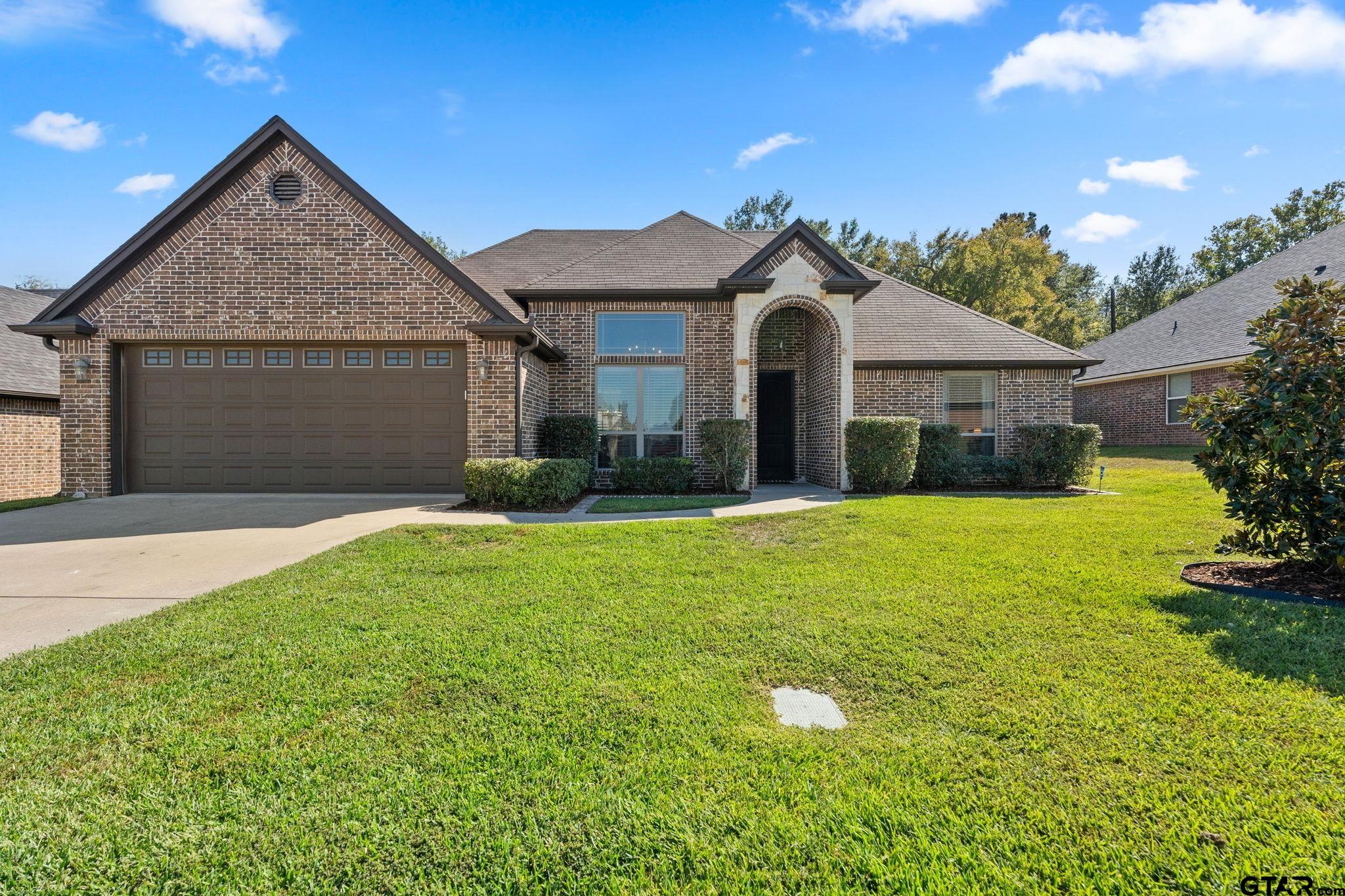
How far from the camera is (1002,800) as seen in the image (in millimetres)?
2119

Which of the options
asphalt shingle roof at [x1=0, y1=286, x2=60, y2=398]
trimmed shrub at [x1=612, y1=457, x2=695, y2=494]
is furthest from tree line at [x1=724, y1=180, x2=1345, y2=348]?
asphalt shingle roof at [x1=0, y1=286, x2=60, y2=398]

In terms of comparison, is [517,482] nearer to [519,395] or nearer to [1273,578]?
[519,395]

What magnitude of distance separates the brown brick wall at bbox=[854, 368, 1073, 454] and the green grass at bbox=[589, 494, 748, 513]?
13.6 ft

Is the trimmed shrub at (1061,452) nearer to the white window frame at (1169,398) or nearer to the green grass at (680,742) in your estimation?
the green grass at (680,742)

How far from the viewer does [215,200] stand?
1001 cm

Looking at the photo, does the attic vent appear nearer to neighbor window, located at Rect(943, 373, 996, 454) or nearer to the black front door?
the black front door

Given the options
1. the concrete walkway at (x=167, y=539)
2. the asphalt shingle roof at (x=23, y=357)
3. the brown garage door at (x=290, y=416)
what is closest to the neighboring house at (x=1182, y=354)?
the concrete walkway at (x=167, y=539)

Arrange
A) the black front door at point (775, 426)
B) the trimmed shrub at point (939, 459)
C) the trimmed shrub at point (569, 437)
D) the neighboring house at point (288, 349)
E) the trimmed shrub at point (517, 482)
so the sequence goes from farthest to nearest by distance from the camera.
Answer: the black front door at point (775, 426) < the trimmed shrub at point (569, 437) < the trimmed shrub at point (939, 459) < the neighboring house at point (288, 349) < the trimmed shrub at point (517, 482)

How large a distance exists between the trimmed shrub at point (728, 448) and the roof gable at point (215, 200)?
13.7 ft

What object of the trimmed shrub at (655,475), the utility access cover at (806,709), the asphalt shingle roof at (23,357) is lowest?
the utility access cover at (806,709)

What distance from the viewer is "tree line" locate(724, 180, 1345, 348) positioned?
90.5 ft

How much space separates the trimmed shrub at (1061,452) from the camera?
1121 cm

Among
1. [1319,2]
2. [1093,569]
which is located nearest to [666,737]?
[1093,569]

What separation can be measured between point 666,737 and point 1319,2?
10935mm
